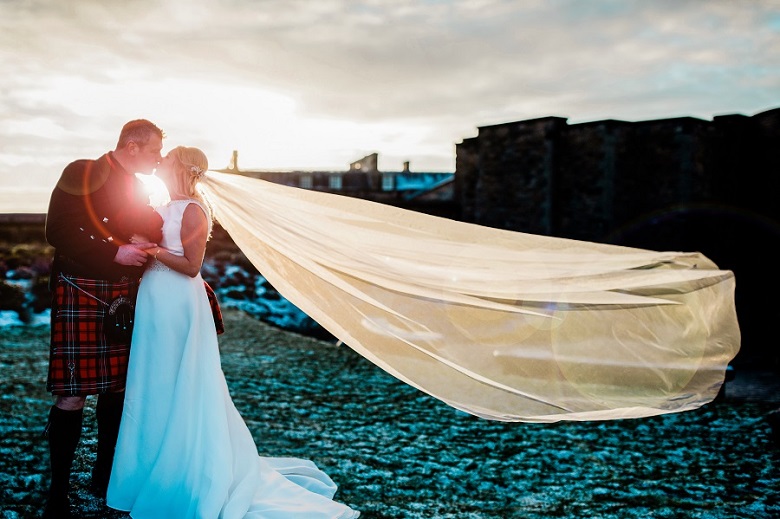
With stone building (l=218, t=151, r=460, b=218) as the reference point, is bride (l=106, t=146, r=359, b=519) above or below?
below

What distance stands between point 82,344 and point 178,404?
0.64 metres

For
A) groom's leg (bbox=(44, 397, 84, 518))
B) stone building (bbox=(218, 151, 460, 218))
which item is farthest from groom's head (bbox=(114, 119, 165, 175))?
stone building (bbox=(218, 151, 460, 218))

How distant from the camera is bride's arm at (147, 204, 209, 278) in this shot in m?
3.31

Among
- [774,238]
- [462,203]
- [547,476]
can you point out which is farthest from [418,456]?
[462,203]

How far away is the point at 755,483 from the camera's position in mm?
4676

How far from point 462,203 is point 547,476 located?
2235 cm

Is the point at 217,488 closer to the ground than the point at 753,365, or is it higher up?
higher up

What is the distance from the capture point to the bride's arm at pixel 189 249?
3312 millimetres

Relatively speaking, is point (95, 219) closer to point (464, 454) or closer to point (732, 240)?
point (464, 454)

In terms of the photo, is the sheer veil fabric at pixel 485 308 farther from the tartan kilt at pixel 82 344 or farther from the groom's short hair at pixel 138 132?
the tartan kilt at pixel 82 344

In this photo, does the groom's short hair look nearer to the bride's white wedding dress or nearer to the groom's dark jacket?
the groom's dark jacket

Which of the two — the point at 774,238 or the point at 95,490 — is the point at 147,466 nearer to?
the point at 95,490

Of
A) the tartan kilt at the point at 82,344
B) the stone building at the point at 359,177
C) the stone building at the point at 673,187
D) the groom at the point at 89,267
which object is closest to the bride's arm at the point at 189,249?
the groom at the point at 89,267

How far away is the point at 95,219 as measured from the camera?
3377mm
